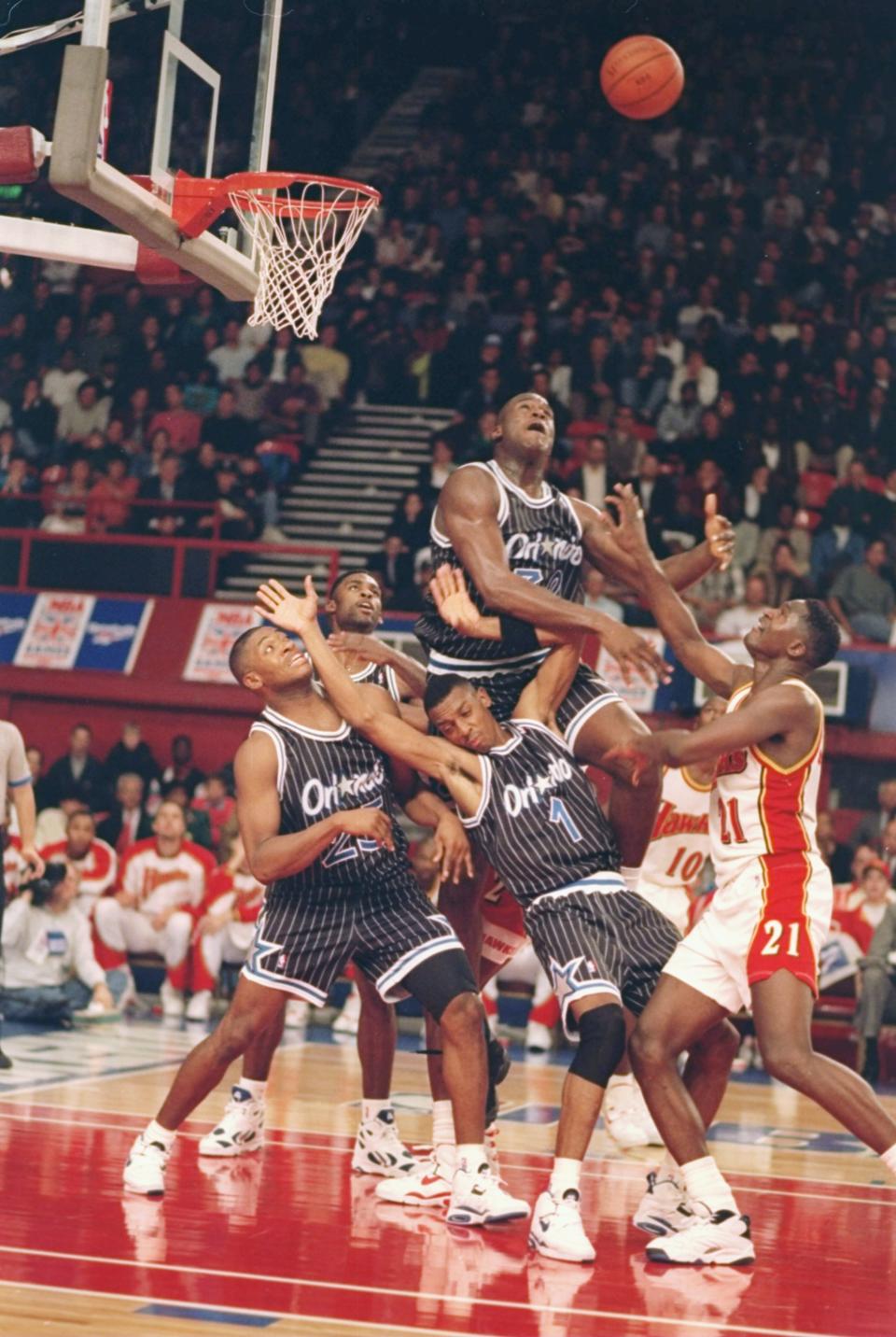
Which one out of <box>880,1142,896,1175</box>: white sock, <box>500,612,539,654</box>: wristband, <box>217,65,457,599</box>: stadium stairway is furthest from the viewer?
<box>217,65,457,599</box>: stadium stairway

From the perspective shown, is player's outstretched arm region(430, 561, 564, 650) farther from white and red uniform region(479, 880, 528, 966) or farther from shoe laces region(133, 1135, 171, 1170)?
shoe laces region(133, 1135, 171, 1170)

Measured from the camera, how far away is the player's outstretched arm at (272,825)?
580 cm

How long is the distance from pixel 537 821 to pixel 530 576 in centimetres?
99

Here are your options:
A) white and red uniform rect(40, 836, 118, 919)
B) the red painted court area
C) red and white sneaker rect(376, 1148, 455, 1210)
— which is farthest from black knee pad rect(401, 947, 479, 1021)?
white and red uniform rect(40, 836, 118, 919)

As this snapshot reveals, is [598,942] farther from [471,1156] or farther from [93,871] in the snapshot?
[93,871]

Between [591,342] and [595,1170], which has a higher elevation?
[591,342]

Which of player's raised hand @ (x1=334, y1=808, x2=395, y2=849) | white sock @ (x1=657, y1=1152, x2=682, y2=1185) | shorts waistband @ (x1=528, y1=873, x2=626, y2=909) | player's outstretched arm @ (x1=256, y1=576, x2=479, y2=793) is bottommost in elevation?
white sock @ (x1=657, y1=1152, x2=682, y2=1185)

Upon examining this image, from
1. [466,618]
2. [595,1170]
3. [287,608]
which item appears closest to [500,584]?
[466,618]

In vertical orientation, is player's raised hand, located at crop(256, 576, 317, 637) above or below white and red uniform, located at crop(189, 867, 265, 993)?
above

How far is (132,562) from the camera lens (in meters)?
15.3

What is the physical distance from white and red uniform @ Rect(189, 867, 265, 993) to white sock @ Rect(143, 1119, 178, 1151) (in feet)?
19.4

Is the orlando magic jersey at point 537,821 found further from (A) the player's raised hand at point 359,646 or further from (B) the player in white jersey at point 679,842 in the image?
(B) the player in white jersey at point 679,842

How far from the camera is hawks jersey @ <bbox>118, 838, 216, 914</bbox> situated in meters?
12.5

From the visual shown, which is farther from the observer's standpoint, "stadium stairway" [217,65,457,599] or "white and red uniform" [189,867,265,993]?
"stadium stairway" [217,65,457,599]
